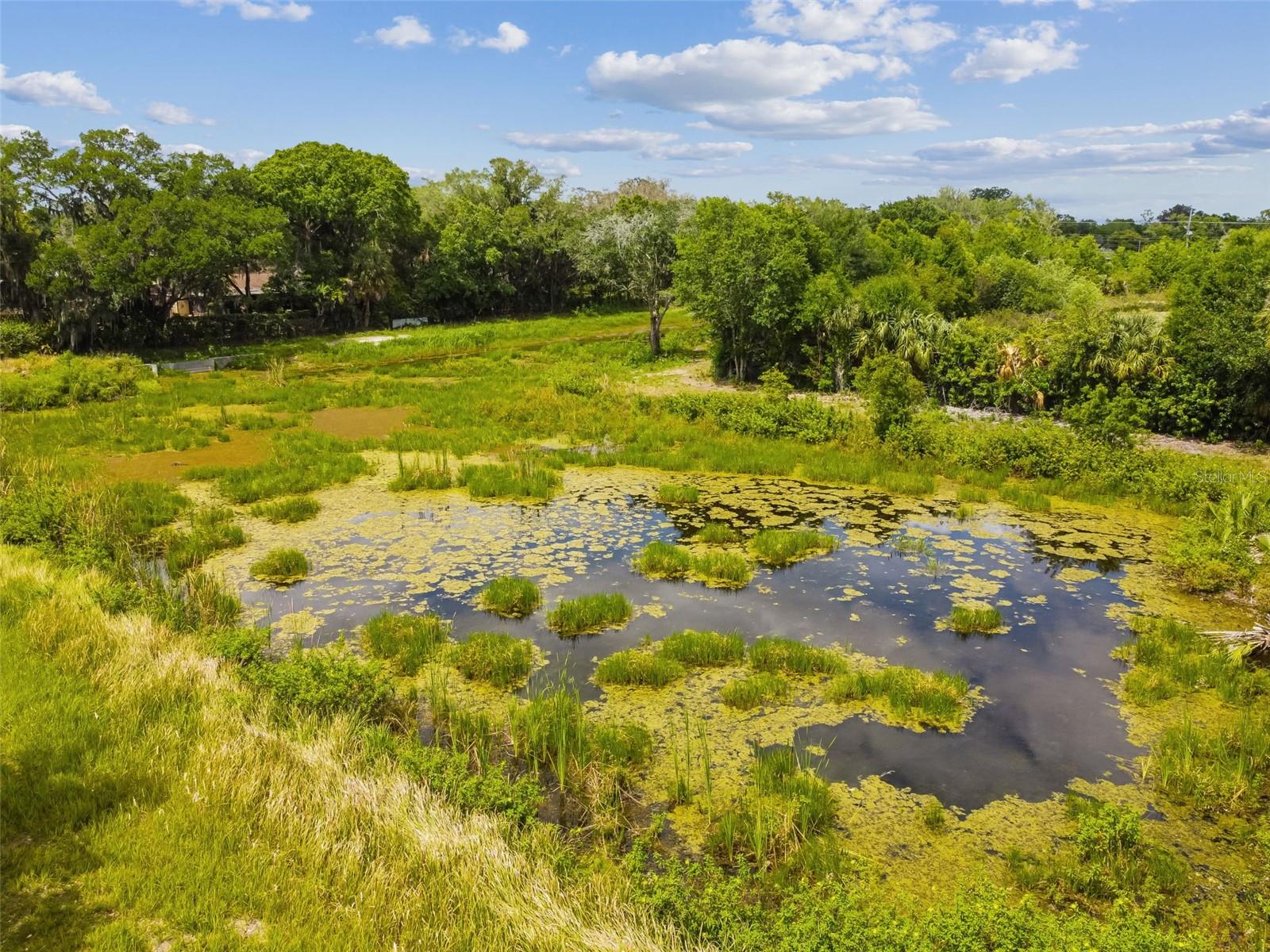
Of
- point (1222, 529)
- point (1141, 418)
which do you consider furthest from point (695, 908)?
point (1141, 418)

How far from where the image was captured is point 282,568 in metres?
11.4

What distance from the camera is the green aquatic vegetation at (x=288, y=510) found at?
13648 millimetres

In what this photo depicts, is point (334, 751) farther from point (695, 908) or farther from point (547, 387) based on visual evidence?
point (547, 387)

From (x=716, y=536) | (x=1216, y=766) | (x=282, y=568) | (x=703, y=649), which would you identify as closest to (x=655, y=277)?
(x=716, y=536)

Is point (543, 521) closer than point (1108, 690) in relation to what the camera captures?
No

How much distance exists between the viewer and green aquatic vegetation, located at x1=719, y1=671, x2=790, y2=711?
8.16 metres

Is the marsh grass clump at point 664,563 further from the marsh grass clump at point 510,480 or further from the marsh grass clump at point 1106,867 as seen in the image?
the marsh grass clump at point 1106,867

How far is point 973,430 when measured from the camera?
17.8 m

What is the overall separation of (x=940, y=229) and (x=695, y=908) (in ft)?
135

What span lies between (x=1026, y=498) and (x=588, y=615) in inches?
366

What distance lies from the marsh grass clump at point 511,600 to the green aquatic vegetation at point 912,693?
4.09 meters

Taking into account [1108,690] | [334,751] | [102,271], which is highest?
[102,271]

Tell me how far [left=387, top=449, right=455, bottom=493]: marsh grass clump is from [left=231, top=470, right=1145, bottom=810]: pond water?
0.30 meters

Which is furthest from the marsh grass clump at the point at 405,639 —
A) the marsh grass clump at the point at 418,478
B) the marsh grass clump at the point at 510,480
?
the marsh grass clump at the point at 418,478
